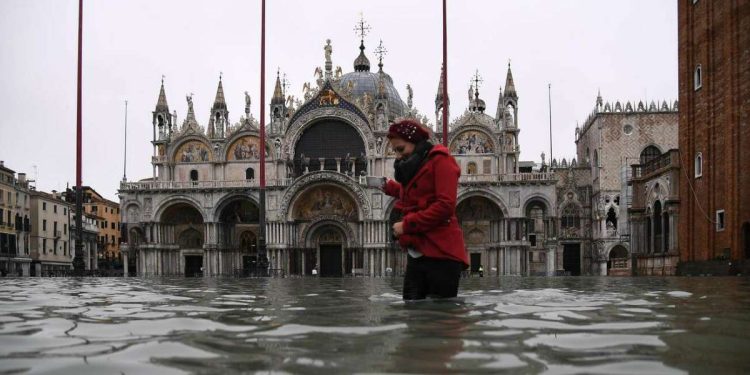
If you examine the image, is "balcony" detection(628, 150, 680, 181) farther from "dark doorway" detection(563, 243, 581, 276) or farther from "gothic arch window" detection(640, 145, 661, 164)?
"dark doorway" detection(563, 243, 581, 276)

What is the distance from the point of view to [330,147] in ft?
160

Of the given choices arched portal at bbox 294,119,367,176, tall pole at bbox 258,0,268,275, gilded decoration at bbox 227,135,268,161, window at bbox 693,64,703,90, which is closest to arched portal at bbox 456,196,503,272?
arched portal at bbox 294,119,367,176

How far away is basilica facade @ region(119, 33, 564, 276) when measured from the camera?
45719mm

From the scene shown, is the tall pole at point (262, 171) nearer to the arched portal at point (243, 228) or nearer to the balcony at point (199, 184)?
the balcony at point (199, 184)

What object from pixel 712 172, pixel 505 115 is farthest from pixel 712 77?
pixel 505 115

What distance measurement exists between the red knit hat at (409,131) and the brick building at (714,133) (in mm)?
18704

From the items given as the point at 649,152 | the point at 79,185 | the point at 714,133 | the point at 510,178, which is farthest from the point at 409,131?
the point at 649,152

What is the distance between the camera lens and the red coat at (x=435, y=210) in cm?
678

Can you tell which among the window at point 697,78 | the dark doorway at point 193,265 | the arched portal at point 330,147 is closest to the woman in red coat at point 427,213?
the window at point 697,78

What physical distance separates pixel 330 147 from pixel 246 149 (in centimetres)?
555

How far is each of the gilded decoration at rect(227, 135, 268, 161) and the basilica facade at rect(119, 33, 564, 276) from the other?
7 centimetres

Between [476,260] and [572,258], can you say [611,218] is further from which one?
→ [476,260]

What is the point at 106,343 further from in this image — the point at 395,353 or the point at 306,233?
the point at 306,233

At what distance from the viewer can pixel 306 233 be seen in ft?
155
